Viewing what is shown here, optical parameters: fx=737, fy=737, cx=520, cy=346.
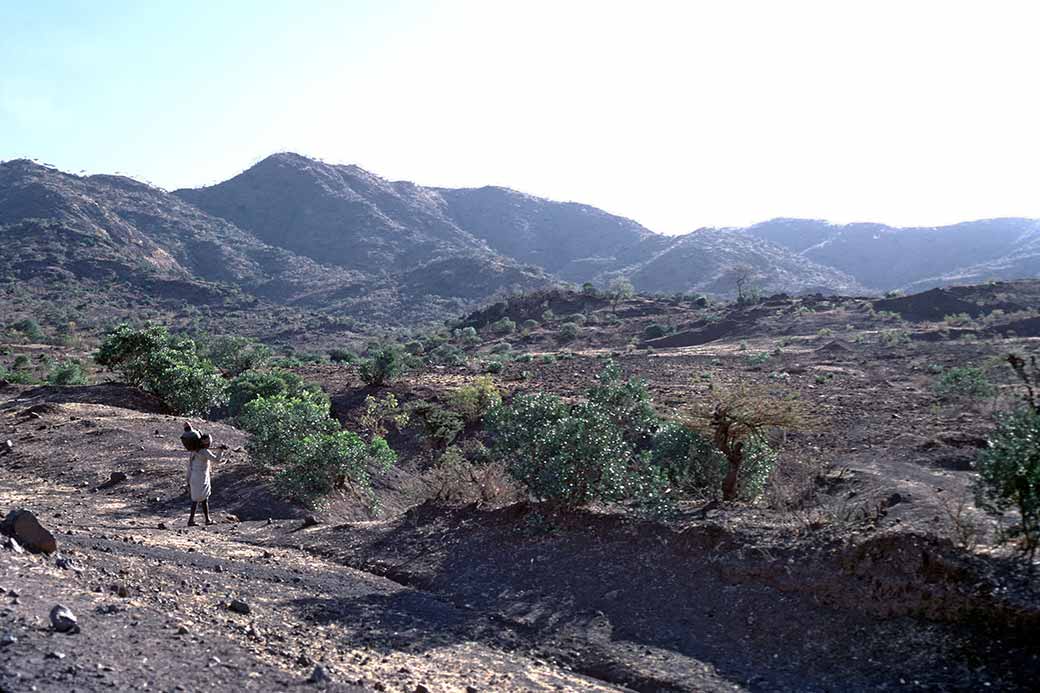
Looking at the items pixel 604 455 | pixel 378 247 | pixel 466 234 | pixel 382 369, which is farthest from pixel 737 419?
pixel 466 234

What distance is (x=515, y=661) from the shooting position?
596cm

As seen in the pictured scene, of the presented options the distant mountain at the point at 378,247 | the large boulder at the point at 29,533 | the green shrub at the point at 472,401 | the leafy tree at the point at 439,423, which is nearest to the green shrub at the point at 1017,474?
the large boulder at the point at 29,533

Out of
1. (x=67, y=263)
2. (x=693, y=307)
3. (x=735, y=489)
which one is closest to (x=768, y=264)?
(x=693, y=307)

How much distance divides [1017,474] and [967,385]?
20870 millimetres

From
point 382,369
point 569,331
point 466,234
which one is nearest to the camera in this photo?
point 382,369

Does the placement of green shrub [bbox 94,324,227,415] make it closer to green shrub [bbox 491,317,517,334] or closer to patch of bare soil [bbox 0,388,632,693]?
patch of bare soil [bbox 0,388,632,693]

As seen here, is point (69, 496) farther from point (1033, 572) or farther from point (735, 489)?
point (1033, 572)

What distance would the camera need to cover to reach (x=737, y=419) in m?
9.45

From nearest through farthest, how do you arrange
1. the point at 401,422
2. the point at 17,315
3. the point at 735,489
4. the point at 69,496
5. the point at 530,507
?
the point at 530,507 → the point at 735,489 → the point at 69,496 → the point at 401,422 → the point at 17,315

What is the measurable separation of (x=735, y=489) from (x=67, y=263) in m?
92.5

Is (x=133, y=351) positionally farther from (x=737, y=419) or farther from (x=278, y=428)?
(x=737, y=419)

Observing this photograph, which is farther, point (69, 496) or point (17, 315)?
point (17, 315)

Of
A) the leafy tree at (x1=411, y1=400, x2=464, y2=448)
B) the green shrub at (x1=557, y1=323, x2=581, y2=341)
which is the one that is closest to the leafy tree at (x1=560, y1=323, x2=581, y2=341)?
the green shrub at (x1=557, y1=323, x2=581, y2=341)

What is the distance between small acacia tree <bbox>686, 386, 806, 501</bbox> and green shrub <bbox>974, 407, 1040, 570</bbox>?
2.71 m
